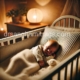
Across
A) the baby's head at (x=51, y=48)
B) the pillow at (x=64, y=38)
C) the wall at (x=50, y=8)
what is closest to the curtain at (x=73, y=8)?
the wall at (x=50, y=8)

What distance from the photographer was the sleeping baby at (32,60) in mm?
1197

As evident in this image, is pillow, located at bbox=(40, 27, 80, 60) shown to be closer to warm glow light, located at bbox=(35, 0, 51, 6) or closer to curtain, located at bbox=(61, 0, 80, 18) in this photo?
curtain, located at bbox=(61, 0, 80, 18)

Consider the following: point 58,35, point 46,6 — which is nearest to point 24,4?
point 46,6

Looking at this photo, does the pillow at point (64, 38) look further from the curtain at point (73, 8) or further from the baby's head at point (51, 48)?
the curtain at point (73, 8)

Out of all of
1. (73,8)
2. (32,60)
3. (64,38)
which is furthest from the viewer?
(73,8)

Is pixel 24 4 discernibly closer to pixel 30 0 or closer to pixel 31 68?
pixel 30 0

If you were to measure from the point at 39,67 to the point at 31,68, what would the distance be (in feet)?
0.43

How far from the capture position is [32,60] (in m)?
1.38

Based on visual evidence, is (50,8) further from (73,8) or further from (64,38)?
(64,38)

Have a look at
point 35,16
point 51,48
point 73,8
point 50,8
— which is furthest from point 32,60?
point 50,8

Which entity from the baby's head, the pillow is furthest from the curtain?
the baby's head

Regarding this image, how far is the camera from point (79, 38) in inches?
58.9

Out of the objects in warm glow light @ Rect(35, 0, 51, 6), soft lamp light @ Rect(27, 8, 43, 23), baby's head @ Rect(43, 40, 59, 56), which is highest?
warm glow light @ Rect(35, 0, 51, 6)

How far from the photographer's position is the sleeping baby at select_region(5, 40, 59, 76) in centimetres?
120
